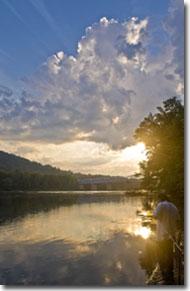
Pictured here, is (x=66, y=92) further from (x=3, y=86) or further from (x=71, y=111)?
(x=3, y=86)

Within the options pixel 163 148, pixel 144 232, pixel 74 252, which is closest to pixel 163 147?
pixel 163 148

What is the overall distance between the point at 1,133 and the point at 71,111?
46.8 inches

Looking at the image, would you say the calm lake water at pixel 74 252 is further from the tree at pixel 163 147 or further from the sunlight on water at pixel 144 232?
the tree at pixel 163 147

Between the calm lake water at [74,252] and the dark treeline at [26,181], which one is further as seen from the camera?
the dark treeline at [26,181]

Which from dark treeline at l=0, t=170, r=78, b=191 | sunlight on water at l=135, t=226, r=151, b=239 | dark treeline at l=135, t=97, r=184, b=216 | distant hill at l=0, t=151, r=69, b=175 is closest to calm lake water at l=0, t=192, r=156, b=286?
sunlight on water at l=135, t=226, r=151, b=239

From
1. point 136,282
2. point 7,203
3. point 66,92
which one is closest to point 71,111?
point 66,92

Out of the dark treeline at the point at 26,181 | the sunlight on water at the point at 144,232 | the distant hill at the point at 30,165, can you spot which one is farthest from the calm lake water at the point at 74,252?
the dark treeline at the point at 26,181

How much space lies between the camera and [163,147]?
9242mm

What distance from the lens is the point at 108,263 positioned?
6832mm

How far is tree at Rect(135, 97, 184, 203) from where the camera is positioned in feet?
23.9

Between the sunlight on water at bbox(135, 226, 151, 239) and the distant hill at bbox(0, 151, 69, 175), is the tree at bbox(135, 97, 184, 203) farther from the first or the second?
the distant hill at bbox(0, 151, 69, 175)

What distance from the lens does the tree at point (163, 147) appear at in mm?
7292

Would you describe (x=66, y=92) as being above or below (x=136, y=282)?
above

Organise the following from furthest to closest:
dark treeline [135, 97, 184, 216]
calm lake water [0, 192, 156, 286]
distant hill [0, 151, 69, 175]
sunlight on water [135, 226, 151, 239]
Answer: sunlight on water [135, 226, 151, 239]
distant hill [0, 151, 69, 175]
dark treeline [135, 97, 184, 216]
calm lake water [0, 192, 156, 286]
